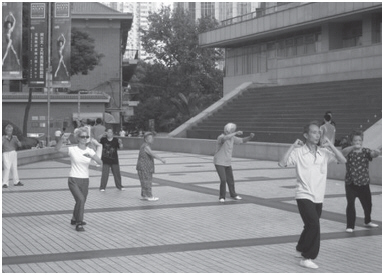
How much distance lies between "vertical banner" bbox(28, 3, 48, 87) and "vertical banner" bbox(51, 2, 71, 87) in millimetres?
514

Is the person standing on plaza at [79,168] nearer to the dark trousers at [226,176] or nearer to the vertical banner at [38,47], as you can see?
the dark trousers at [226,176]

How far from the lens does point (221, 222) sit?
34.6 feet

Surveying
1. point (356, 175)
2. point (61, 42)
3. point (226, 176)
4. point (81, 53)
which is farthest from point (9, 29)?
point (81, 53)

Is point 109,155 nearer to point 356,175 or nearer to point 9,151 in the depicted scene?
point 9,151

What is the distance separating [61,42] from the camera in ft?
96.4

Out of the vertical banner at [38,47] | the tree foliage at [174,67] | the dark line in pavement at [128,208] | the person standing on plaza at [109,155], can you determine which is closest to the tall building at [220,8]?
the tree foliage at [174,67]

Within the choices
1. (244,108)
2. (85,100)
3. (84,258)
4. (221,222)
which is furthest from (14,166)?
(85,100)

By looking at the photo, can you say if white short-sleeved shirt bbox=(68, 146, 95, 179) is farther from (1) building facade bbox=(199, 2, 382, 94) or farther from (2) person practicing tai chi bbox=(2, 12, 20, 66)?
(1) building facade bbox=(199, 2, 382, 94)

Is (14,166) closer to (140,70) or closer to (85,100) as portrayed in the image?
(85,100)

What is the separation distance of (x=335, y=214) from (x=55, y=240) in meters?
4.95

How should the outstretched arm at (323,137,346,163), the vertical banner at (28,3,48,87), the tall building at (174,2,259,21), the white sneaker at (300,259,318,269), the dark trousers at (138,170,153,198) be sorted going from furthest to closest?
the tall building at (174,2,259,21)
the vertical banner at (28,3,48,87)
the dark trousers at (138,170,153,198)
the outstretched arm at (323,137,346,163)
the white sneaker at (300,259,318,269)

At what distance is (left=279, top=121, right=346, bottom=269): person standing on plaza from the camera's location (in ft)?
24.1

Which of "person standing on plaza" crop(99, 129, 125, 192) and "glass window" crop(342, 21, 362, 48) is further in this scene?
"glass window" crop(342, 21, 362, 48)

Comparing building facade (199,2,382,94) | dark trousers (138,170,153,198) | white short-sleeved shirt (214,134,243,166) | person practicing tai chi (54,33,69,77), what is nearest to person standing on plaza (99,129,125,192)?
dark trousers (138,170,153,198)
